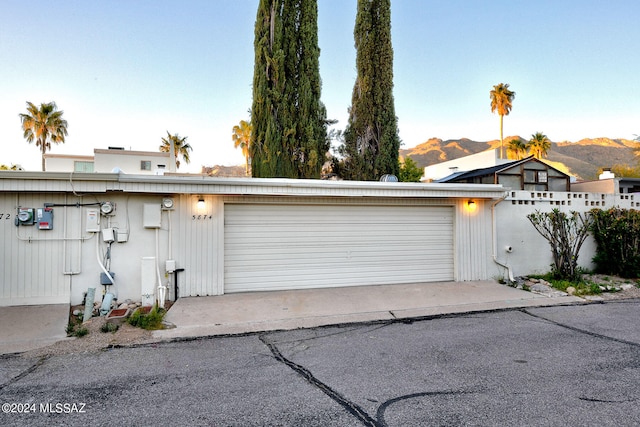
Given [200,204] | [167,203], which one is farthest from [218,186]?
[167,203]

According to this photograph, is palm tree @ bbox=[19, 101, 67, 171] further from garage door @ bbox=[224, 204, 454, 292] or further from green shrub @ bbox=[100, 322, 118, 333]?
green shrub @ bbox=[100, 322, 118, 333]

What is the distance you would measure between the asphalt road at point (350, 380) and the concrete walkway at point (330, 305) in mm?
486

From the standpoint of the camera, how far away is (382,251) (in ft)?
25.3

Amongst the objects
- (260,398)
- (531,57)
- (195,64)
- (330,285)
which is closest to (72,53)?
(195,64)

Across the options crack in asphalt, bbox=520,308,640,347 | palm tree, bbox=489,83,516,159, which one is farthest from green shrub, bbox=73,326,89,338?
palm tree, bbox=489,83,516,159

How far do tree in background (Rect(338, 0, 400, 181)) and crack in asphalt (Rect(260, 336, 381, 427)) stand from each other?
9.64 meters

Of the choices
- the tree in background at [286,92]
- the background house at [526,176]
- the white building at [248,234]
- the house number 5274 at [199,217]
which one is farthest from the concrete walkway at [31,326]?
the background house at [526,176]

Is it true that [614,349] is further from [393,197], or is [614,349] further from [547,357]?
[393,197]

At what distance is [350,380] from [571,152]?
110831 mm

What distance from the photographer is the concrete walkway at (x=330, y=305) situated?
507cm

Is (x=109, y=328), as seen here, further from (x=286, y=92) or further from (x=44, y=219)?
(x=286, y=92)

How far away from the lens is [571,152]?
90188 mm

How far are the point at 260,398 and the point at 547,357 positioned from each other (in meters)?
3.07

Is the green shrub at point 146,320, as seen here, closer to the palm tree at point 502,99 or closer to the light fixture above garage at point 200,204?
the light fixture above garage at point 200,204
